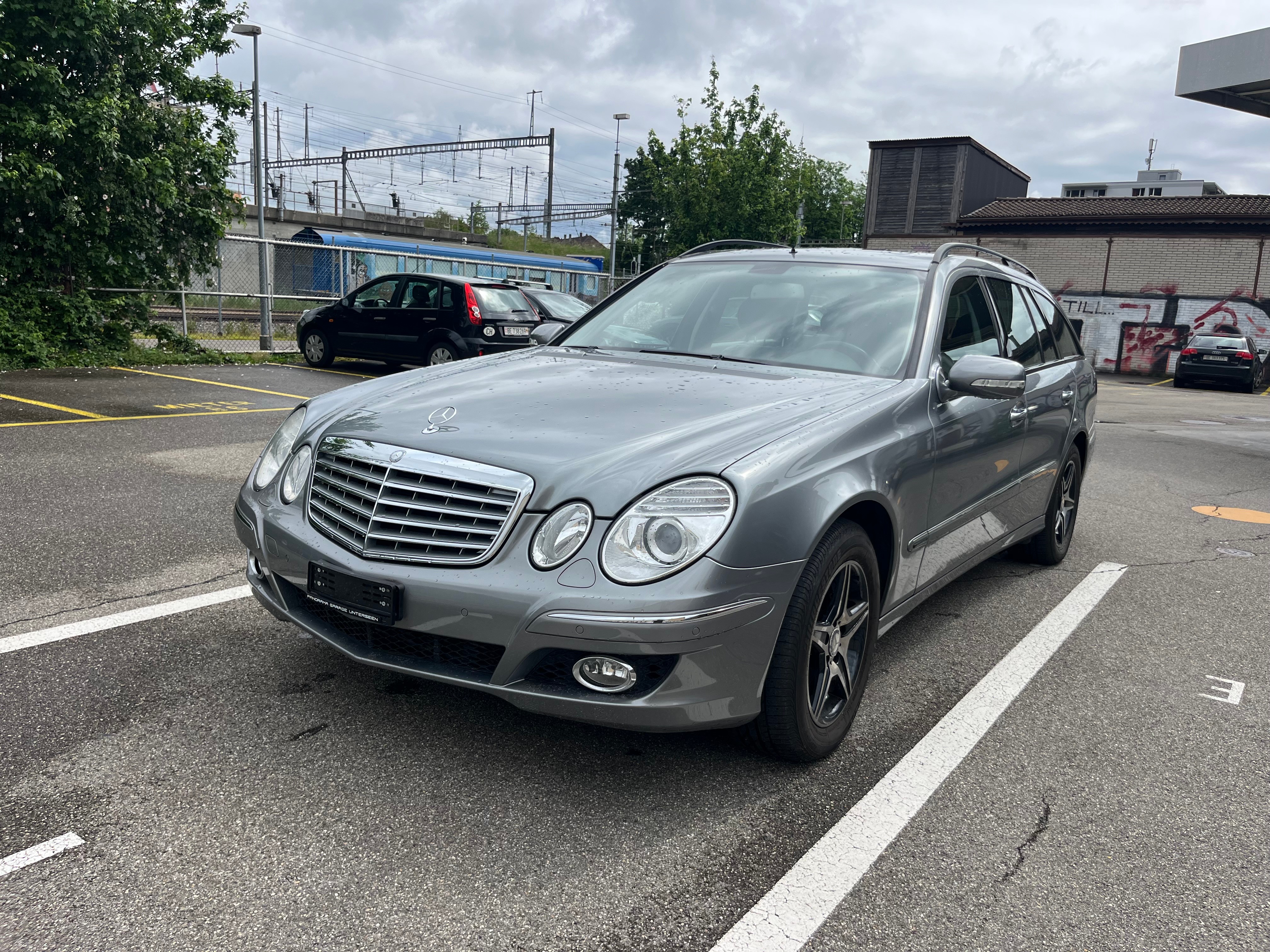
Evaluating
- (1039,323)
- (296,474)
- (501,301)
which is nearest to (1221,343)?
(501,301)

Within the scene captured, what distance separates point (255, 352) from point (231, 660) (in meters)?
15.0

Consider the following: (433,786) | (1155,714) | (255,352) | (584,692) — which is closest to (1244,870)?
(1155,714)

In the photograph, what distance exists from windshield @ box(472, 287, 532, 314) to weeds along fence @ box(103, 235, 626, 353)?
541mm

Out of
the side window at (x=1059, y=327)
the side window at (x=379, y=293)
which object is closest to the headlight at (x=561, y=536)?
the side window at (x=1059, y=327)

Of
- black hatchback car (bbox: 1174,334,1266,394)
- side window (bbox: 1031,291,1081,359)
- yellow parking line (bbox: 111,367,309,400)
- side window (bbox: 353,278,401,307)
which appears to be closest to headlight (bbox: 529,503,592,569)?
side window (bbox: 1031,291,1081,359)

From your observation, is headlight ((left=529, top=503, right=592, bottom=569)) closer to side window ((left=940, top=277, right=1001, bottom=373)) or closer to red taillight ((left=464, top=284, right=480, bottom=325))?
side window ((left=940, top=277, right=1001, bottom=373))

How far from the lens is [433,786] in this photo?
9.00ft

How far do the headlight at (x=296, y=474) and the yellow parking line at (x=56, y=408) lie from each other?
284 inches

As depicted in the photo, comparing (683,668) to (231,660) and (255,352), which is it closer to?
(231,660)

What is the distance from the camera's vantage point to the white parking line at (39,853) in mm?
2287

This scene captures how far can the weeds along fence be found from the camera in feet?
53.5

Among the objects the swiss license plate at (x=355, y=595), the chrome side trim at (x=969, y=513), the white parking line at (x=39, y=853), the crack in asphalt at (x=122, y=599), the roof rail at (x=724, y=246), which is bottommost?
the crack in asphalt at (x=122, y=599)

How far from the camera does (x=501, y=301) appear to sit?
14.4 m

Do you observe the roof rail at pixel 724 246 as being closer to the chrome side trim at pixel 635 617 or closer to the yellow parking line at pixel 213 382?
the chrome side trim at pixel 635 617
